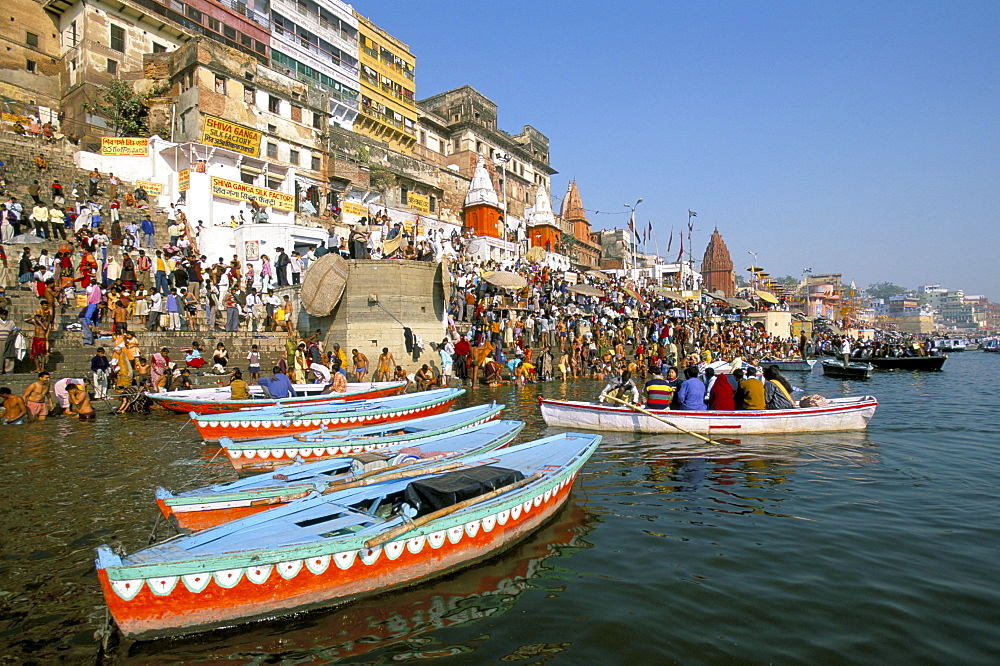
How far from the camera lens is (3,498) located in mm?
7074

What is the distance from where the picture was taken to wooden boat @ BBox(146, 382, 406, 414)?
39.4 ft

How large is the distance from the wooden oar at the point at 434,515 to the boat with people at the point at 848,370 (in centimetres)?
2752

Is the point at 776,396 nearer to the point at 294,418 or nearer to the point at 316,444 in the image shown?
the point at 316,444

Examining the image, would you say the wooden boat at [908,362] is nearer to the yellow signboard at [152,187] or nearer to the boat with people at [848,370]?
the boat with people at [848,370]

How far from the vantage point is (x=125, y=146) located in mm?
25219

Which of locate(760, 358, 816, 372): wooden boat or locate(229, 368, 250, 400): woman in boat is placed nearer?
locate(229, 368, 250, 400): woman in boat

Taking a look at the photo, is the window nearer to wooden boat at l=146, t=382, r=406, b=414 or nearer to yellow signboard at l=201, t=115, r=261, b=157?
yellow signboard at l=201, t=115, r=261, b=157

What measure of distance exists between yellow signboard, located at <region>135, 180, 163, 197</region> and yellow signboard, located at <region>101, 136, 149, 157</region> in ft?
4.68

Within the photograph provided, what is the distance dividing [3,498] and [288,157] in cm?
2799

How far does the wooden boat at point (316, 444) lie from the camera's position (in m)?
8.43

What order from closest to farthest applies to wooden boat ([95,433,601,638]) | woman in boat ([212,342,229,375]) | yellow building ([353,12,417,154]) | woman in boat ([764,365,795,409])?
wooden boat ([95,433,601,638]), woman in boat ([764,365,795,409]), woman in boat ([212,342,229,375]), yellow building ([353,12,417,154])

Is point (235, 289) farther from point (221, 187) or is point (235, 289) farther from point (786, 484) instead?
point (786, 484)

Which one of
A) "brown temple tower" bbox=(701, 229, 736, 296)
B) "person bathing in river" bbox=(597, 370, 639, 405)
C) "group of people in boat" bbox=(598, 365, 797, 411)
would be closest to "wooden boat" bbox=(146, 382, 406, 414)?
"person bathing in river" bbox=(597, 370, 639, 405)

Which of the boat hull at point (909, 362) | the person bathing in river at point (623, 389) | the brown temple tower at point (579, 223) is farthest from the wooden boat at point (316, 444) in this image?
the brown temple tower at point (579, 223)
